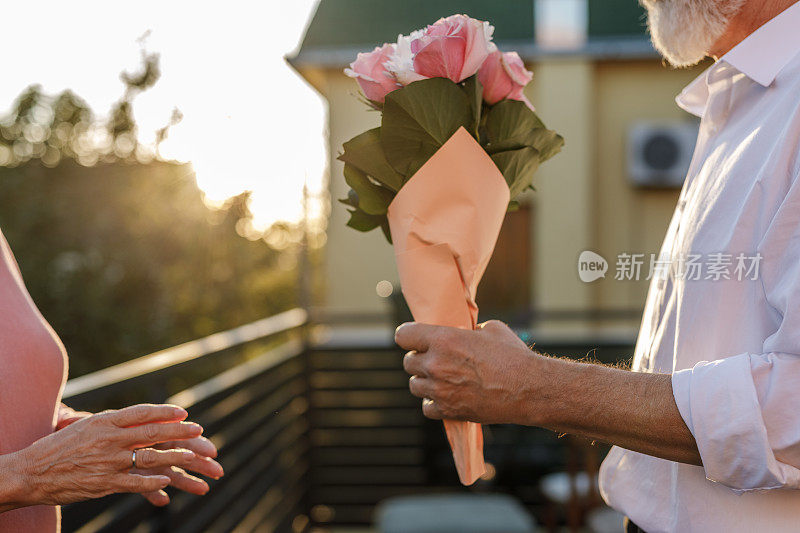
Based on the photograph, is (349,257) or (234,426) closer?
(234,426)

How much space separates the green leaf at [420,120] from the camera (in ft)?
3.19

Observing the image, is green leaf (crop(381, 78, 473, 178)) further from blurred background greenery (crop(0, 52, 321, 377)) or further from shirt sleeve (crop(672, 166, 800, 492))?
blurred background greenery (crop(0, 52, 321, 377))

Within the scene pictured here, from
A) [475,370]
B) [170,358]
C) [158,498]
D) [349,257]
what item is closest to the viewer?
[475,370]

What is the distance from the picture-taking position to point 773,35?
1.03m

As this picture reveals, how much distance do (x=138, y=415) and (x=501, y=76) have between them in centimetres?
66

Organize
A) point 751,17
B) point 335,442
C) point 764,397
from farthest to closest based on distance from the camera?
point 335,442
point 751,17
point 764,397

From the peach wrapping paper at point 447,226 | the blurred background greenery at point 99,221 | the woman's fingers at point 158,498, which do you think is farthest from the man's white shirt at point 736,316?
the blurred background greenery at point 99,221

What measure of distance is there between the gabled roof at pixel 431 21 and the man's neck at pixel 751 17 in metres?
6.14

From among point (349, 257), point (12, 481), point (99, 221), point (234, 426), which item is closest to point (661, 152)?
point (349, 257)

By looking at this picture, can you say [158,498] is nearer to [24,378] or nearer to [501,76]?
[24,378]

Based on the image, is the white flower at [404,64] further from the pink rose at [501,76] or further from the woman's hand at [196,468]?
the woman's hand at [196,468]

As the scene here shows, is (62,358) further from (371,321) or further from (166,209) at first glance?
(166,209)

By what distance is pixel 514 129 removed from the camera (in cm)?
105

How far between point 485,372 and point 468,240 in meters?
0.18
